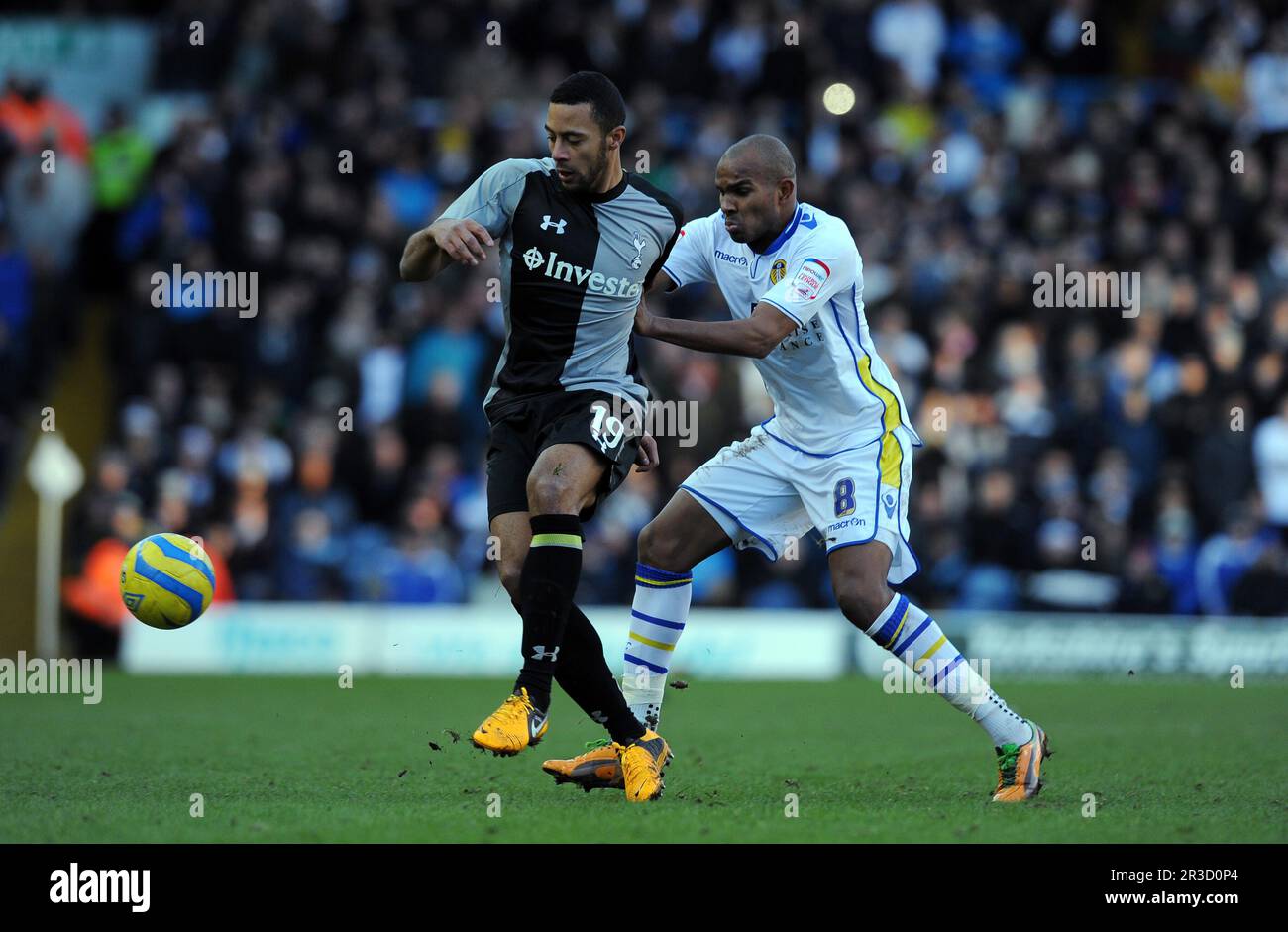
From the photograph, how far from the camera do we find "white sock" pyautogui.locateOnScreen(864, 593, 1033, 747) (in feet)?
25.7

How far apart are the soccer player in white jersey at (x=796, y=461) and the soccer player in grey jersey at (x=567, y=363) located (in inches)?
9.1

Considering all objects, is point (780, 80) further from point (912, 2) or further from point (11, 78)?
point (11, 78)

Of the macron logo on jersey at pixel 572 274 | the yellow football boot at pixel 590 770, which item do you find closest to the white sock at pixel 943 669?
the yellow football boot at pixel 590 770

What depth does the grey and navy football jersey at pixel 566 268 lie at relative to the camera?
7652 mm

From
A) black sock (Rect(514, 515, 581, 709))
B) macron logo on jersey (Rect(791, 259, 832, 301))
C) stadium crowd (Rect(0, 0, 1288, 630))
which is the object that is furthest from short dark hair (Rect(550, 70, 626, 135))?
stadium crowd (Rect(0, 0, 1288, 630))

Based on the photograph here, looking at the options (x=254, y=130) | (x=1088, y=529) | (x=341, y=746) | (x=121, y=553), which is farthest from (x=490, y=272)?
(x=341, y=746)

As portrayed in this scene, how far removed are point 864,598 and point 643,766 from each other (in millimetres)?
1187

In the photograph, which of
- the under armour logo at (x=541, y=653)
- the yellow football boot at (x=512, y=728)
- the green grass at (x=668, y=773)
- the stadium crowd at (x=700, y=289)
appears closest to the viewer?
the green grass at (x=668, y=773)

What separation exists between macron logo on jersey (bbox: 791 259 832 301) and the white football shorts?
2.60ft

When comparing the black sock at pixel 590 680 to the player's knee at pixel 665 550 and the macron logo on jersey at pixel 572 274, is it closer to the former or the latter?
the player's knee at pixel 665 550

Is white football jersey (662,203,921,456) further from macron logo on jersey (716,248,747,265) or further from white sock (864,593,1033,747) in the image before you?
white sock (864,593,1033,747)

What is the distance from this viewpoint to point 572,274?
7684mm

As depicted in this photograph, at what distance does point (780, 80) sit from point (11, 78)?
26.9 ft

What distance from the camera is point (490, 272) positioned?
59.8 ft
